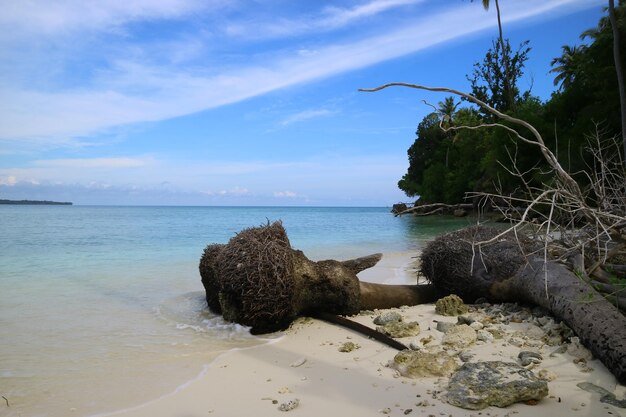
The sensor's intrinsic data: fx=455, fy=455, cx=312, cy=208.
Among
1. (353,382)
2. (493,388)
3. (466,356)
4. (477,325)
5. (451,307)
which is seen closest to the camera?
(493,388)

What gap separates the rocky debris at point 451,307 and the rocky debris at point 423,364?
1.81m

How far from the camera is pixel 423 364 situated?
3881 mm

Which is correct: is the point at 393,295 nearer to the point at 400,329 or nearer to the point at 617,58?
the point at 400,329

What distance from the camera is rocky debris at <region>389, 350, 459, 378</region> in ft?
12.5

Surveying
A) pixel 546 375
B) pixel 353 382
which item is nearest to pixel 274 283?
pixel 353 382

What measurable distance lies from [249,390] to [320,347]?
4.18ft

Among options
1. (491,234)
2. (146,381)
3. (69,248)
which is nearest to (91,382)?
(146,381)

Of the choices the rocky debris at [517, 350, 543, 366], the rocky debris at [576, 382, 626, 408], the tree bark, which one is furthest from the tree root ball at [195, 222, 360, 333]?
the rocky debris at [576, 382, 626, 408]

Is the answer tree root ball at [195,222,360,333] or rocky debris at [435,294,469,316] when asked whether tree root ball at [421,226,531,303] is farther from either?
tree root ball at [195,222,360,333]

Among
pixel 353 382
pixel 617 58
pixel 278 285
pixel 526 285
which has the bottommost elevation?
pixel 353 382

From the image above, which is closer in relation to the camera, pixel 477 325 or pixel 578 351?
pixel 578 351

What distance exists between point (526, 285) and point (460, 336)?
1.48 meters

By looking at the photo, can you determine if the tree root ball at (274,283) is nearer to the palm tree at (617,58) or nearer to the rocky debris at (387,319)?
the rocky debris at (387,319)

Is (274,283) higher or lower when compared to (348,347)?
higher
